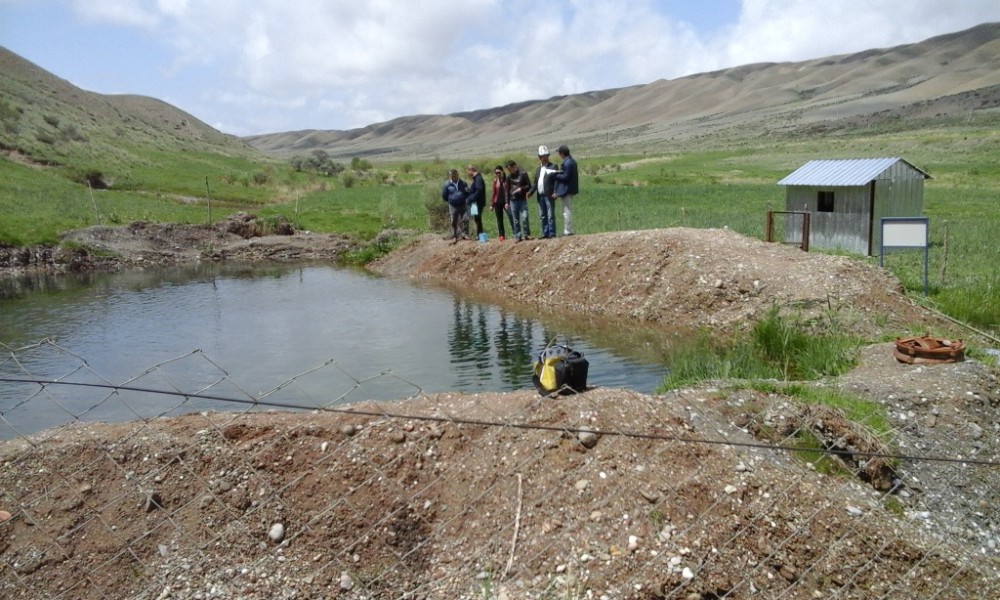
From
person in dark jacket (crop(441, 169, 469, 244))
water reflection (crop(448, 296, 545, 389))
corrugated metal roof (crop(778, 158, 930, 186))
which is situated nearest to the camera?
water reflection (crop(448, 296, 545, 389))

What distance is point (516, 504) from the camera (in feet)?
19.4

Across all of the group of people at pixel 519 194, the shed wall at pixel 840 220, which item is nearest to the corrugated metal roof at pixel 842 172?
the shed wall at pixel 840 220

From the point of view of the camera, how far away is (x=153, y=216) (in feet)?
108

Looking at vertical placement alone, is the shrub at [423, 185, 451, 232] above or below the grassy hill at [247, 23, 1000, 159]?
below

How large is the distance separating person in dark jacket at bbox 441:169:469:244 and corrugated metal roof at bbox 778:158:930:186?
8.98 metres

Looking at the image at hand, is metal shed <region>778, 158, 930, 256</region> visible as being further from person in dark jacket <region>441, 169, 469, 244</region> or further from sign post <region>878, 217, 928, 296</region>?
person in dark jacket <region>441, 169, 469, 244</region>

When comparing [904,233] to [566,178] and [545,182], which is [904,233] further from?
[545,182]

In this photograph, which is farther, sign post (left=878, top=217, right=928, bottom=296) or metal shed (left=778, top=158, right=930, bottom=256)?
metal shed (left=778, top=158, right=930, bottom=256)

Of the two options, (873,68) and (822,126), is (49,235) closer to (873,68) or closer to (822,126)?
(822,126)

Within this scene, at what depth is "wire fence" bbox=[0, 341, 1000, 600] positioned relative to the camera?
211 inches

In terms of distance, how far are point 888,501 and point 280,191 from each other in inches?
1980

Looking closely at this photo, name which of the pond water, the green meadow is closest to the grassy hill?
the green meadow

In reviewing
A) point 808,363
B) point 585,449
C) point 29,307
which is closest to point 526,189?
point 808,363

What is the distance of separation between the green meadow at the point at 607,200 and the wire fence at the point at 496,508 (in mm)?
7301
